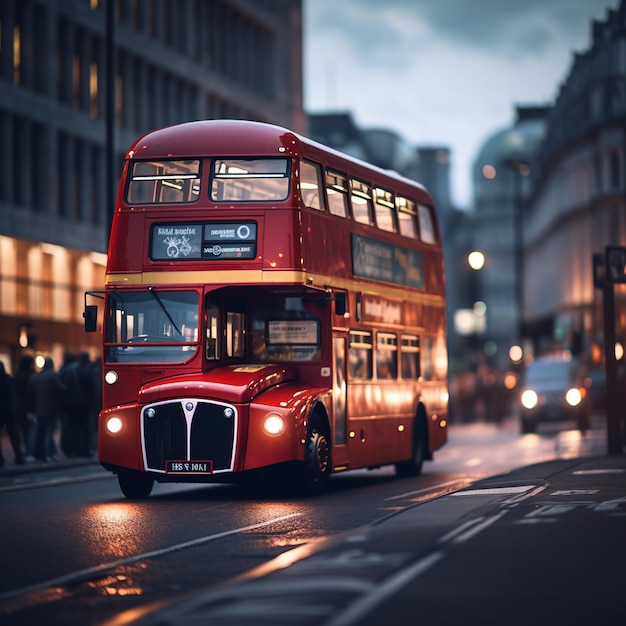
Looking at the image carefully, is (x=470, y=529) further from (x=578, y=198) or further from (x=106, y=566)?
(x=578, y=198)

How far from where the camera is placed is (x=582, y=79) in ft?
316

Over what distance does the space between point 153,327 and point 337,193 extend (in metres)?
3.34

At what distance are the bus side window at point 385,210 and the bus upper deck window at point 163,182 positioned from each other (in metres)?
4.04

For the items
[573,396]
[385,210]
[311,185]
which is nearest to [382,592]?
[311,185]

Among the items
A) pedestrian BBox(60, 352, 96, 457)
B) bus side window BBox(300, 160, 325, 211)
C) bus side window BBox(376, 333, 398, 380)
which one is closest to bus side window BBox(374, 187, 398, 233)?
bus side window BBox(376, 333, 398, 380)

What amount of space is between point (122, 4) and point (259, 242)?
121 feet

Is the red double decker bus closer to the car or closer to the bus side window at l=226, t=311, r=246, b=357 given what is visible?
the bus side window at l=226, t=311, r=246, b=357

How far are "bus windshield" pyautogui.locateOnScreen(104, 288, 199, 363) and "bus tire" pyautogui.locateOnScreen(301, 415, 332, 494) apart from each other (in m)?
1.77

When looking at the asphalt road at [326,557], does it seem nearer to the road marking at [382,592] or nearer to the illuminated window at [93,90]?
the road marking at [382,592]

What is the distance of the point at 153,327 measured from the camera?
1905 centimetres

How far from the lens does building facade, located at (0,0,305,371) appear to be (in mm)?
46625

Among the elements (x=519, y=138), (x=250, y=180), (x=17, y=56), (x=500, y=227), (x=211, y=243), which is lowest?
(x=211, y=243)

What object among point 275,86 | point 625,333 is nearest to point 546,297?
point 625,333

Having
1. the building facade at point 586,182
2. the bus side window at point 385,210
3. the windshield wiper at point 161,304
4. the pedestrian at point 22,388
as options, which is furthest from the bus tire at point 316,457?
the building facade at point 586,182
